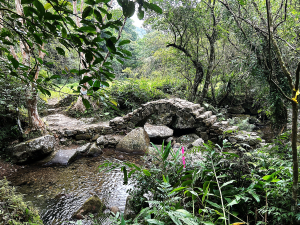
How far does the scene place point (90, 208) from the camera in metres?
2.52

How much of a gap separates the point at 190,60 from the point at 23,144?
292 inches

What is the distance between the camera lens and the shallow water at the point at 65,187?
8.84ft

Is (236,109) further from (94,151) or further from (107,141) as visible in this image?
(94,151)

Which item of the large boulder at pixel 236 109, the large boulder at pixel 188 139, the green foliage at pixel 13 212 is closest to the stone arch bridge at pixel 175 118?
the large boulder at pixel 188 139

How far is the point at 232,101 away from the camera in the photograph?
845cm

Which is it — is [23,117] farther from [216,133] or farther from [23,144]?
[216,133]

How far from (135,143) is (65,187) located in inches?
95.7

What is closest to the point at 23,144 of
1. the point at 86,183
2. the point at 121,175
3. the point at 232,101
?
the point at 86,183

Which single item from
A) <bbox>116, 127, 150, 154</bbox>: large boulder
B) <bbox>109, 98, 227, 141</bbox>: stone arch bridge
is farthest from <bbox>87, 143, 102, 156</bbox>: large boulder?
<bbox>109, 98, 227, 141</bbox>: stone arch bridge

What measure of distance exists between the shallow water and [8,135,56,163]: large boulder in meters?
0.29

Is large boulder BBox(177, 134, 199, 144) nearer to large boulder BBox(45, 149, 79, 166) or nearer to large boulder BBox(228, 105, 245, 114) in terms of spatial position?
large boulder BBox(45, 149, 79, 166)

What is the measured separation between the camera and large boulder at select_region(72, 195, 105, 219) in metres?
2.46

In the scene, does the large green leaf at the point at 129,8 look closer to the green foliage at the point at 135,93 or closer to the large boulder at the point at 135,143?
the large boulder at the point at 135,143

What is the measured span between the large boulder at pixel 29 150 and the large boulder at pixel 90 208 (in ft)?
8.96
